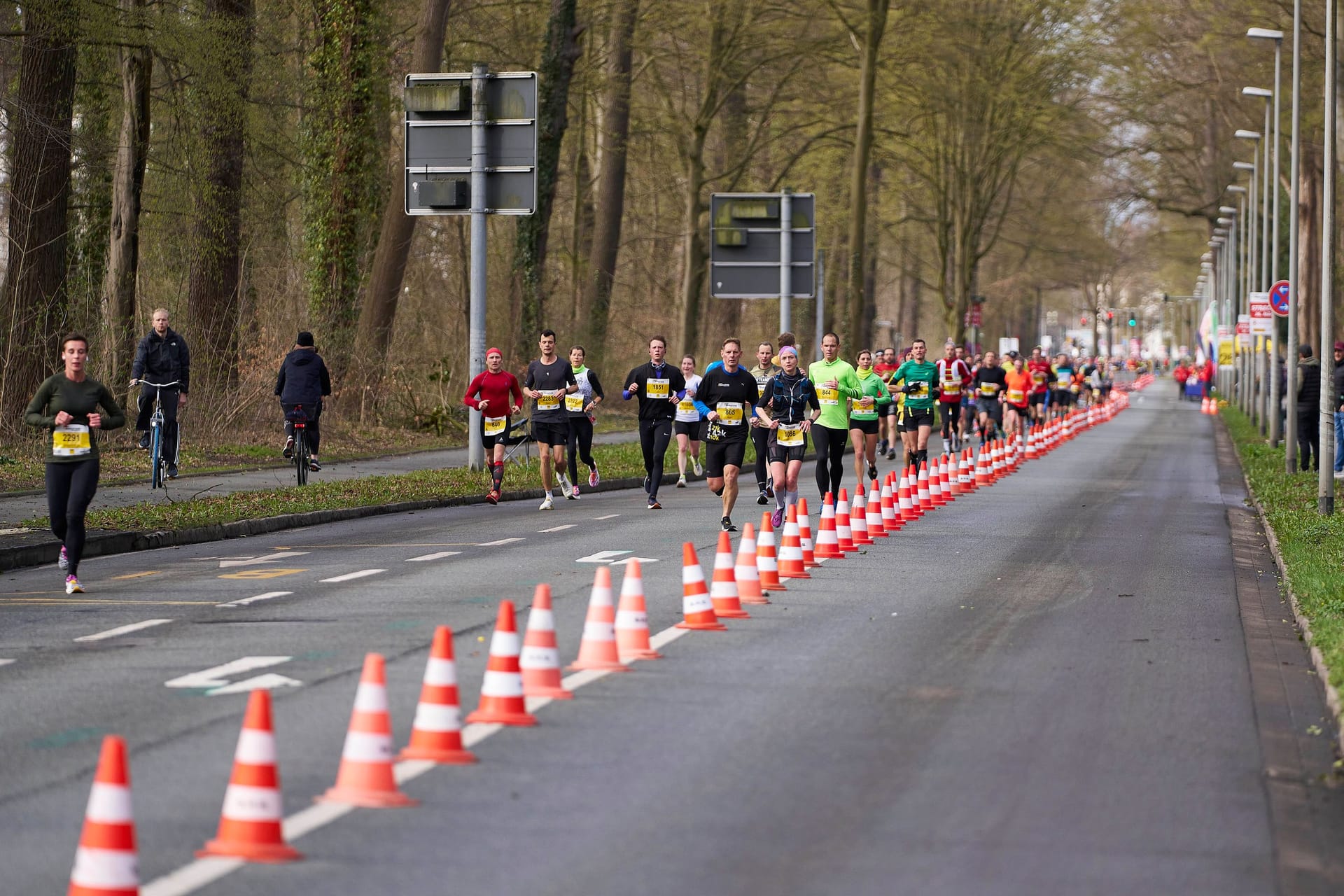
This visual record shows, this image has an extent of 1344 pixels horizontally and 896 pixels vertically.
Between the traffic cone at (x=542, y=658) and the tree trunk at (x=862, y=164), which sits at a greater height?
the tree trunk at (x=862, y=164)

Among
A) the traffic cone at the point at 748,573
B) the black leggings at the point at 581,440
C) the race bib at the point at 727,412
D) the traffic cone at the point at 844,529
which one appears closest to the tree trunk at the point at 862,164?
the black leggings at the point at 581,440

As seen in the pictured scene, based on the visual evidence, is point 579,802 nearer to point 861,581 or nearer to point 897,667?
point 897,667

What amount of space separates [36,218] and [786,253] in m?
11.3

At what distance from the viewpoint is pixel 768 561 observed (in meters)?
13.8

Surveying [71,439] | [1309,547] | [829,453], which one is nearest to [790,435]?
[829,453]

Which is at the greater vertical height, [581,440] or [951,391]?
[951,391]

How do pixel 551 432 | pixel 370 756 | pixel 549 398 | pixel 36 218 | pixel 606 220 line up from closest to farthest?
1. pixel 370 756
2. pixel 549 398
3. pixel 551 432
4. pixel 36 218
5. pixel 606 220

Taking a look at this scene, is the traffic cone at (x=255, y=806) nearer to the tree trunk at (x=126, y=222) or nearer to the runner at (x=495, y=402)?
the runner at (x=495, y=402)

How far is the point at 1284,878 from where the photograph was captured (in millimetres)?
6184

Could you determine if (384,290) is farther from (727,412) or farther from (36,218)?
(727,412)

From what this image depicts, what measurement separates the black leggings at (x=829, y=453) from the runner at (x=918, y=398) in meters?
7.56

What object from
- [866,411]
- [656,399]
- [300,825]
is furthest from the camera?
[866,411]

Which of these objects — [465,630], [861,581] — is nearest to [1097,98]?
[861,581]

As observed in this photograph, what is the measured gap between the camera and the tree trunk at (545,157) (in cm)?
3562
